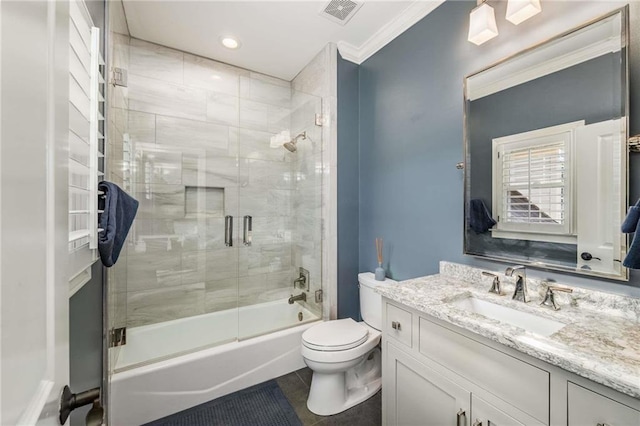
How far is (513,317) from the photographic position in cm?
119

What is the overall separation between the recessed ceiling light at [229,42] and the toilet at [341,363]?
2357 millimetres

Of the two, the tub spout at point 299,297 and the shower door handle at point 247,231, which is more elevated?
the shower door handle at point 247,231

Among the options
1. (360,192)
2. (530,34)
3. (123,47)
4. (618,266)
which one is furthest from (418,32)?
(123,47)

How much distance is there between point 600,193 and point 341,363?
4.99 ft

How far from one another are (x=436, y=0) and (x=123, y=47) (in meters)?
2.20

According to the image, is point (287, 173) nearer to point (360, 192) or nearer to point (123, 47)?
point (360, 192)

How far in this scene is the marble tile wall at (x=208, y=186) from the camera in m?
2.25

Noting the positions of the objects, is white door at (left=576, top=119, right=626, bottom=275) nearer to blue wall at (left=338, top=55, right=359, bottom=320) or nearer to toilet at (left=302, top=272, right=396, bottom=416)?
toilet at (left=302, top=272, right=396, bottom=416)

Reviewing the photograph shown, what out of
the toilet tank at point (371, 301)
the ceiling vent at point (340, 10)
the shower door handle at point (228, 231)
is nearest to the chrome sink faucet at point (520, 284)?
the toilet tank at point (371, 301)

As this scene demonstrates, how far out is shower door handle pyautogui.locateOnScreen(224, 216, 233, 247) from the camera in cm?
257

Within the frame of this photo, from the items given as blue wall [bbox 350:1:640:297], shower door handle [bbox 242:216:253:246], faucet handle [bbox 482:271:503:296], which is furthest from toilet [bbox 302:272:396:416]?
shower door handle [bbox 242:216:253:246]

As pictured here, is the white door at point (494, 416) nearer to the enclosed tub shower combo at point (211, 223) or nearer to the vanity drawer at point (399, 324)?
the vanity drawer at point (399, 324)

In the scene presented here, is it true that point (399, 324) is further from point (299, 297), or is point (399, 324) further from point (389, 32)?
point (389, 32)

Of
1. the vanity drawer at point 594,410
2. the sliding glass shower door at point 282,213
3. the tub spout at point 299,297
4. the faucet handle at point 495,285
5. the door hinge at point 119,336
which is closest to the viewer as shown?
the vanity drawer at point 594,410
